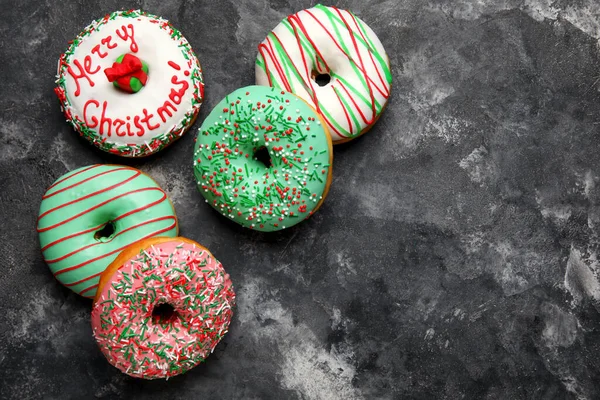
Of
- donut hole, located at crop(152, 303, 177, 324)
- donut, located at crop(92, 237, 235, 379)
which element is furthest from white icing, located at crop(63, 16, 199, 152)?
donut hole, located at crop(152, 303, 177, 324)

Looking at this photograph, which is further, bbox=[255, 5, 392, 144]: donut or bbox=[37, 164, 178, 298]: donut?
bbox=[255, 5, 392, 144]: donut

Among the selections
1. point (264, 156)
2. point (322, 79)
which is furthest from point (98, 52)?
point (322, 79)

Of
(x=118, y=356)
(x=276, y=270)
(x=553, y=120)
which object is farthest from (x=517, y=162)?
(x=118, y=356)

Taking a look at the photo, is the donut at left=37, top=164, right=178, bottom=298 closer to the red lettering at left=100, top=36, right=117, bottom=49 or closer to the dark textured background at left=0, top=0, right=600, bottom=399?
the dark textured background at left=0, top=0, right=600, bottom=399

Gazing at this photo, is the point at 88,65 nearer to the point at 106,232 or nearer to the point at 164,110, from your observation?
the point at 164,110

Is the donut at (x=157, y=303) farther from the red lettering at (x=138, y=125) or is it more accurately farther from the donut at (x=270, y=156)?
the red lettering at (x=138, y=125)

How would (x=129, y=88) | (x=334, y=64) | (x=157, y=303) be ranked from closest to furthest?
(x=157, y=303) < (x=129, y=88) < (x=334, y=64)

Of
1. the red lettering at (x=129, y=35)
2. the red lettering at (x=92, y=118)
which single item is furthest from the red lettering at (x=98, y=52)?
the red lettering at (x=92, y=118)

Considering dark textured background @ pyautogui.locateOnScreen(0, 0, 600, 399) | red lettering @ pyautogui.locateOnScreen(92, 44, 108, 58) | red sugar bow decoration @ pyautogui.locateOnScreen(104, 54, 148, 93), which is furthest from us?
dark textured background @ pyautogui.locateOnScreen(0, 0, 600, 399)
